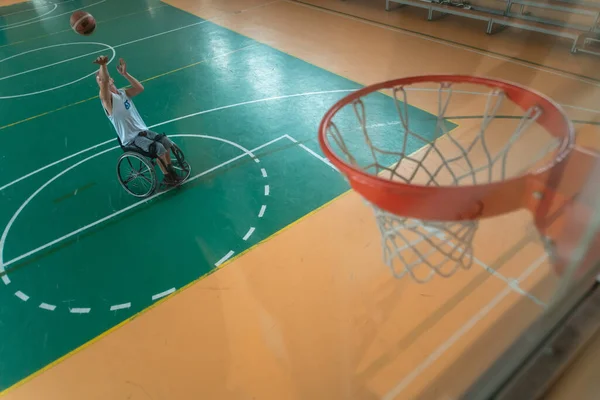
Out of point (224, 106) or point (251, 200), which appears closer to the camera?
point (251, 200)

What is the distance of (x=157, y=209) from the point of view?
3.39 m

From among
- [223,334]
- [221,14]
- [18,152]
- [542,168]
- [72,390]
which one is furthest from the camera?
[221,14]

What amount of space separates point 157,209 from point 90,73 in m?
3.37

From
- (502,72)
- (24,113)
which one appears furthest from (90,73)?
(502,72)

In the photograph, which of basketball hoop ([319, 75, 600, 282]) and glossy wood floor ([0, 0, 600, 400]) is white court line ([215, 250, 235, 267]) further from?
basketball hoop ([319, 75, 600, 282])

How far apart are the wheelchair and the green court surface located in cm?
9

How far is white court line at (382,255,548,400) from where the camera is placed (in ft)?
6.96

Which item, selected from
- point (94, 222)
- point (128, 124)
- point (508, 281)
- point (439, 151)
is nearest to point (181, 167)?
point (128, 124)

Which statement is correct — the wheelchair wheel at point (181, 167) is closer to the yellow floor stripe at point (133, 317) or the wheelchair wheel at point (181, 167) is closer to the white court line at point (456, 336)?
the yellow floor stripe at point (133, 317)

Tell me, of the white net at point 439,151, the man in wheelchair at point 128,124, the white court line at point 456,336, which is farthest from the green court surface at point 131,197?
the white court line at point 456,336

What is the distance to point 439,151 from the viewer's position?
3250 millimetres

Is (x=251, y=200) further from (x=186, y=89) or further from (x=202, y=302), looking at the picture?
(x=186, y=89)

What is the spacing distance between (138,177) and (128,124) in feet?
1.79

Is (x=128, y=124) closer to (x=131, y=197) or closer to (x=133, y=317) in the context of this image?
(x=131, y=197)
